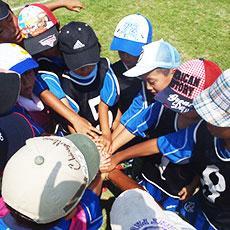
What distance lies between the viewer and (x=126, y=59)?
3.90 metres

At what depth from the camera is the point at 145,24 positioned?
3893 millimetres

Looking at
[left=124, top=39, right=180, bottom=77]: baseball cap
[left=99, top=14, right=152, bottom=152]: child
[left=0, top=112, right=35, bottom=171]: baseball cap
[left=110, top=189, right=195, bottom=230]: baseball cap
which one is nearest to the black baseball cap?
[left=99, top=14, right=152, bottom=152]: child

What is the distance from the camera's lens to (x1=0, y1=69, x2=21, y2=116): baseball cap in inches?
114

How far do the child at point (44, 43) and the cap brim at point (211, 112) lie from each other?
4.60 ft

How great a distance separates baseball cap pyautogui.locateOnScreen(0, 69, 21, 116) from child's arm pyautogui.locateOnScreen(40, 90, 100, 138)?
0.61m

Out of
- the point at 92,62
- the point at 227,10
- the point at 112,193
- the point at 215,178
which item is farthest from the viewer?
the point at 227,10

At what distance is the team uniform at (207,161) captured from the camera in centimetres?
284

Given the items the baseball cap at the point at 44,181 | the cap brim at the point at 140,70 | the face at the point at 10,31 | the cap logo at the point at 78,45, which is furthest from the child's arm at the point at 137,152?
the face at the point at 10,31

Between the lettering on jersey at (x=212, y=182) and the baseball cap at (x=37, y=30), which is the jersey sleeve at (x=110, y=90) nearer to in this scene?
the baseball cap at (x=37, y=30)

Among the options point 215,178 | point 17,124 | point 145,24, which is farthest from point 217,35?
point 17,124

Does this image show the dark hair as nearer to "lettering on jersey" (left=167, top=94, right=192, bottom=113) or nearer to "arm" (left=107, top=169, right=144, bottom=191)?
"arm" (left=107, top=169, right=144, bottom=191)

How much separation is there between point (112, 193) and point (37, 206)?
92.7 inches

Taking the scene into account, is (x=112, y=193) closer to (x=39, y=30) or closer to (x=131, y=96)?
(x=131, y=96)

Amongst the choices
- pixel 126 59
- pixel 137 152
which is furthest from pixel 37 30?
pixel 137 152
